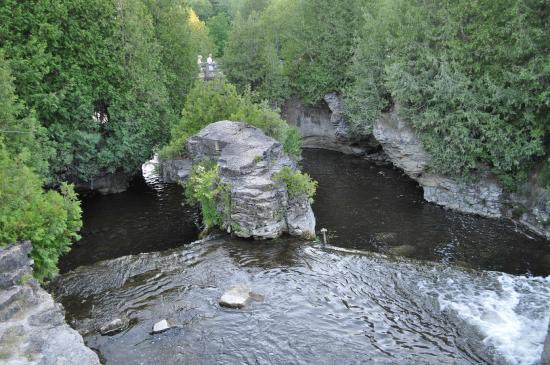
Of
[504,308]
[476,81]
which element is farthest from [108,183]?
[504,308]

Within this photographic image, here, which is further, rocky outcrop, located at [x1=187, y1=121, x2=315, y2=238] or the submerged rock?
rocky outcrop, located at [x1=187, y1=121, x2=315, y2=238]

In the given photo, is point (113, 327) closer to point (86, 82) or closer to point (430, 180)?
point (86, 82)

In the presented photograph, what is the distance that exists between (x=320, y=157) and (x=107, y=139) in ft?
58.9

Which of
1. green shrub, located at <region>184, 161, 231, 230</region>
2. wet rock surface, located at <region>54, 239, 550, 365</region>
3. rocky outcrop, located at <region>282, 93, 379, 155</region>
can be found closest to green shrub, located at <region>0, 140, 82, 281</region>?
wet rock surface, located at <region>54, 239, 550, 365</region>

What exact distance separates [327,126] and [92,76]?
72.2 feet

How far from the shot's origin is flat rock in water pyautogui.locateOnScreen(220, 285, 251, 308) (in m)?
13.4

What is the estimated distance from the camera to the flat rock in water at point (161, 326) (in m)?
12.1

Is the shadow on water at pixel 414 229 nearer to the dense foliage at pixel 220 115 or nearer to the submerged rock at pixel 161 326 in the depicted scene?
the dense foliage at pixel 220 115

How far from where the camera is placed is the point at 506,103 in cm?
2131

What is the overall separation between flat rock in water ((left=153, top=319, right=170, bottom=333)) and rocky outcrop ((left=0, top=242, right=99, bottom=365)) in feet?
7.89

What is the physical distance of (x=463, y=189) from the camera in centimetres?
2369

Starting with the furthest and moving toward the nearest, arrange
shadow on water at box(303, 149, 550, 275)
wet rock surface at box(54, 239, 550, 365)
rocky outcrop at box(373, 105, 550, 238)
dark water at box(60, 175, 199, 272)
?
rocky outcrop at box(373, 105, 550, 238)
dark water at box(60, 175, 199, 272)
shadow on water at box(303, 149, 550, 275)
wet rock surface at box(54, 239, 550, 365)

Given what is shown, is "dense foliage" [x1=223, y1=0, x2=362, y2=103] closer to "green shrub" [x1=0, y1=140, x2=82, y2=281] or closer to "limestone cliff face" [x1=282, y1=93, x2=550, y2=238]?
"limestone cliff face" [x1=282, y1=93, x2=550, y2=238]

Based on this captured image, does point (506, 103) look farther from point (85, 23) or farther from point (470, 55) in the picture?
point (85, 23)
